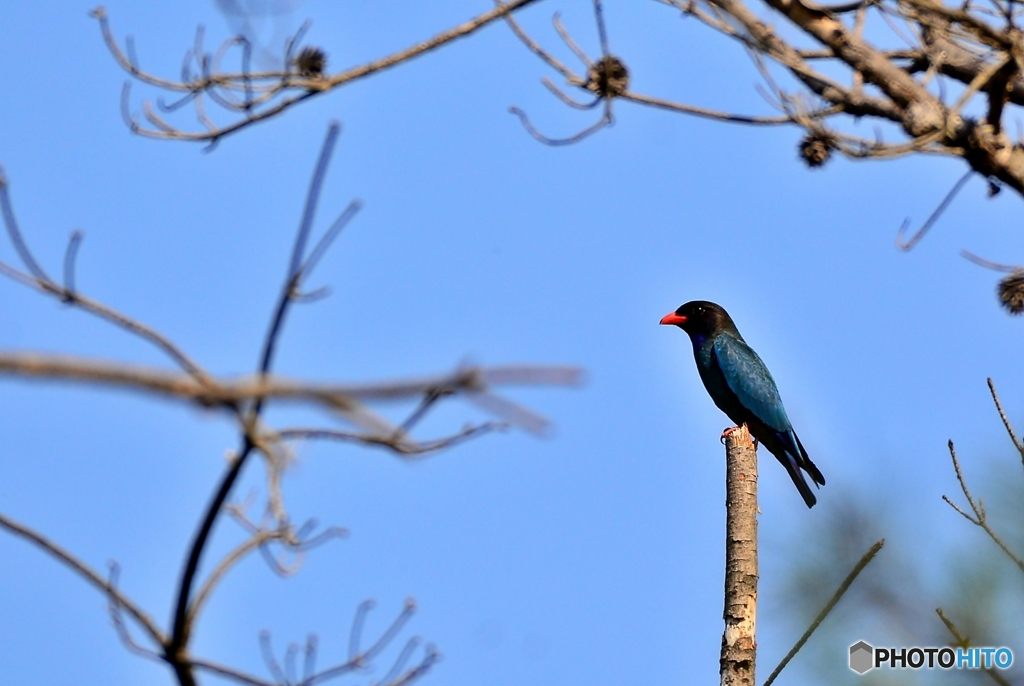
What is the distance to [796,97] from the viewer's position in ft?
12.3

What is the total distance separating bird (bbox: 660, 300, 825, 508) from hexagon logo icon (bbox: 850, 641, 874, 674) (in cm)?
171

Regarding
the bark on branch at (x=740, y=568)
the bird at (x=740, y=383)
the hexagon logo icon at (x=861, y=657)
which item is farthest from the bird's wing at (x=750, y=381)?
the bark on branch at (x=740, y=568)

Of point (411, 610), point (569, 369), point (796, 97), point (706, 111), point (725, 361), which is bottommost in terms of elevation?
point (569, 369)

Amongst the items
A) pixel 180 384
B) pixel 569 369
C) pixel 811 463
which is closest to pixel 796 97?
pixel 569 369

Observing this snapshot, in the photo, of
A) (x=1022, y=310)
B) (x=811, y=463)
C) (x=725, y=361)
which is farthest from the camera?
(x=725, y=361)

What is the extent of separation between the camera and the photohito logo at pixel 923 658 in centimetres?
443

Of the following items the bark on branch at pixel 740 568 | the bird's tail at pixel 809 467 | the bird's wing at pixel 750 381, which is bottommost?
the bark on branch at pixel 740 568

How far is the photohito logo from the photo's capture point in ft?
14.5

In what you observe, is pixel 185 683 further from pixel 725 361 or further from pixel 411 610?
pixel 725 361

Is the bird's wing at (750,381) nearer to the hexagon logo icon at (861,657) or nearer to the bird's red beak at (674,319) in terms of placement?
the bird's red beak at (674,319)

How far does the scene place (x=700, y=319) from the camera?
8.66 metres

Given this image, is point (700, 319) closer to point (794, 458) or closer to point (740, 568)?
point (794, 458)

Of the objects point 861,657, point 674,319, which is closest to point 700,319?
point 674,319

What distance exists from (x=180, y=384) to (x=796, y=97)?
2.84 meters
